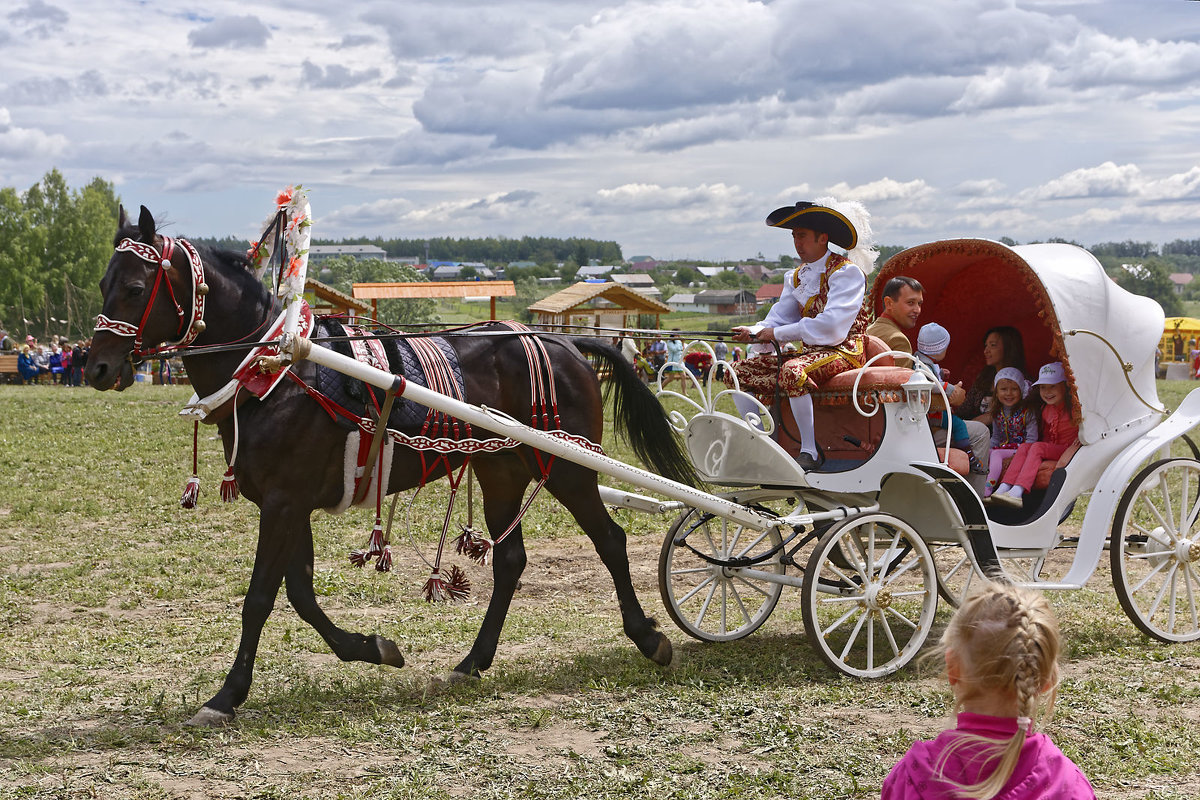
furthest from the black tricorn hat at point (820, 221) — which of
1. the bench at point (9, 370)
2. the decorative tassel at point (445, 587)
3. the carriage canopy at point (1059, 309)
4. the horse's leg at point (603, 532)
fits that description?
the bench at point (9, 370)

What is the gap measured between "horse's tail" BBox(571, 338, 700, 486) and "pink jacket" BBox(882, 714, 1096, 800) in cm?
429

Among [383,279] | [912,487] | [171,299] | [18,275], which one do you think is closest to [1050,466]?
[912,487]

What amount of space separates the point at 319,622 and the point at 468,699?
86 centimetres

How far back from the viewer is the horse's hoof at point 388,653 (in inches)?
220

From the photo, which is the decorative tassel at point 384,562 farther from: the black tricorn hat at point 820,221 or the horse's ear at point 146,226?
the black tricorn hat at point 820,221

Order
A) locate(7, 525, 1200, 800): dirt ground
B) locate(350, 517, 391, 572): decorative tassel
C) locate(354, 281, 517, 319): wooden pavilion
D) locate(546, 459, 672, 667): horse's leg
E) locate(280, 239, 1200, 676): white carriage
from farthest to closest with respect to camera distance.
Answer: locate(354, 281, 517, 319): wooden pavilion
locate(546, 459, 672, 667): horse's leg
locate(280, 239, 1200, 676): white carriage
locate(350, 517, 391, 572): decorative tassel
locate(7, 525, 1200, 800): dirt ground

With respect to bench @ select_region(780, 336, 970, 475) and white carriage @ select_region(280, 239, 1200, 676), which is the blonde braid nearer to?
white carriage @ select_region(280, 239, 1200, 676)

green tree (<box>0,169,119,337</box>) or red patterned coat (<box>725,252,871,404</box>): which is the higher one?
green tree (<box>0,169,119,337</box>)

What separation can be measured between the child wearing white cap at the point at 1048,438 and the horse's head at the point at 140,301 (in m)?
4.51

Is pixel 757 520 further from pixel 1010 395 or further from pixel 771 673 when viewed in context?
pixel 1010 395

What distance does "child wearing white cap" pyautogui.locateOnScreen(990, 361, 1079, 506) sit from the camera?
21.5 ft

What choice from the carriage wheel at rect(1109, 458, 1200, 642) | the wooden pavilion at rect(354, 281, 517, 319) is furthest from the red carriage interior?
the wooden pavilion at rect(354, 281, 517, 319)

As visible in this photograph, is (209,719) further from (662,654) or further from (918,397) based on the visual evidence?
(918,397)

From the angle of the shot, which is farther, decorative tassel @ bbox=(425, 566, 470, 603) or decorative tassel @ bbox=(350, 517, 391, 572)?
decorative tassel @ bbox=(425, 566, 470, 603)
